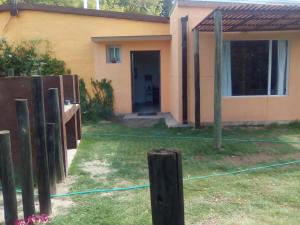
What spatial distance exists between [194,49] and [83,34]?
4.97 meters

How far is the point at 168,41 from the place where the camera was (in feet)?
42.4

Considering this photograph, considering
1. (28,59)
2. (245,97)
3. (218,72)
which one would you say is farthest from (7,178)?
(28,59)

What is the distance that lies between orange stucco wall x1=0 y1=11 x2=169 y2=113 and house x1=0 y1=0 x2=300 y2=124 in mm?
34

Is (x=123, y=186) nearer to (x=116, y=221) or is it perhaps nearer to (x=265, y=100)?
(x=116, y=221)

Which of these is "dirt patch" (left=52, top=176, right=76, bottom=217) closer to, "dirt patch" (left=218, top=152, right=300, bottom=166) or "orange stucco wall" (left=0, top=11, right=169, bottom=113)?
"dirt patch" (left=218, top=152, right=300, bottom=166)

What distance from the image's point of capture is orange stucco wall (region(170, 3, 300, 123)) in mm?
10203

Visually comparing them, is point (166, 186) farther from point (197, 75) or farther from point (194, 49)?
point (194, 49)

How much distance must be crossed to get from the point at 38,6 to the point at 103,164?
8461 millimetres

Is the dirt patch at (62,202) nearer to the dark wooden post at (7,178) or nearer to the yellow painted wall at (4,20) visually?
the dark wooden post at (7,178)

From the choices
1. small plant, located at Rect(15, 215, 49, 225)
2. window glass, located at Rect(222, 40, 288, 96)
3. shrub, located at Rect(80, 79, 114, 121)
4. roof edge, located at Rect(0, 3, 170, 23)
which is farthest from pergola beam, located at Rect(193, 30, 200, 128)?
small plant, located at Rect(15, 215, 49, 225)

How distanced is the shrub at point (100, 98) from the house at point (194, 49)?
0.25 meters

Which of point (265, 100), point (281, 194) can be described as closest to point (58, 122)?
point (281, 194)

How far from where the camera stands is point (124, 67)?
1302 centimetres

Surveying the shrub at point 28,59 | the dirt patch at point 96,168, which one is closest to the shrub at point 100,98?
the shrub at point 28,59
